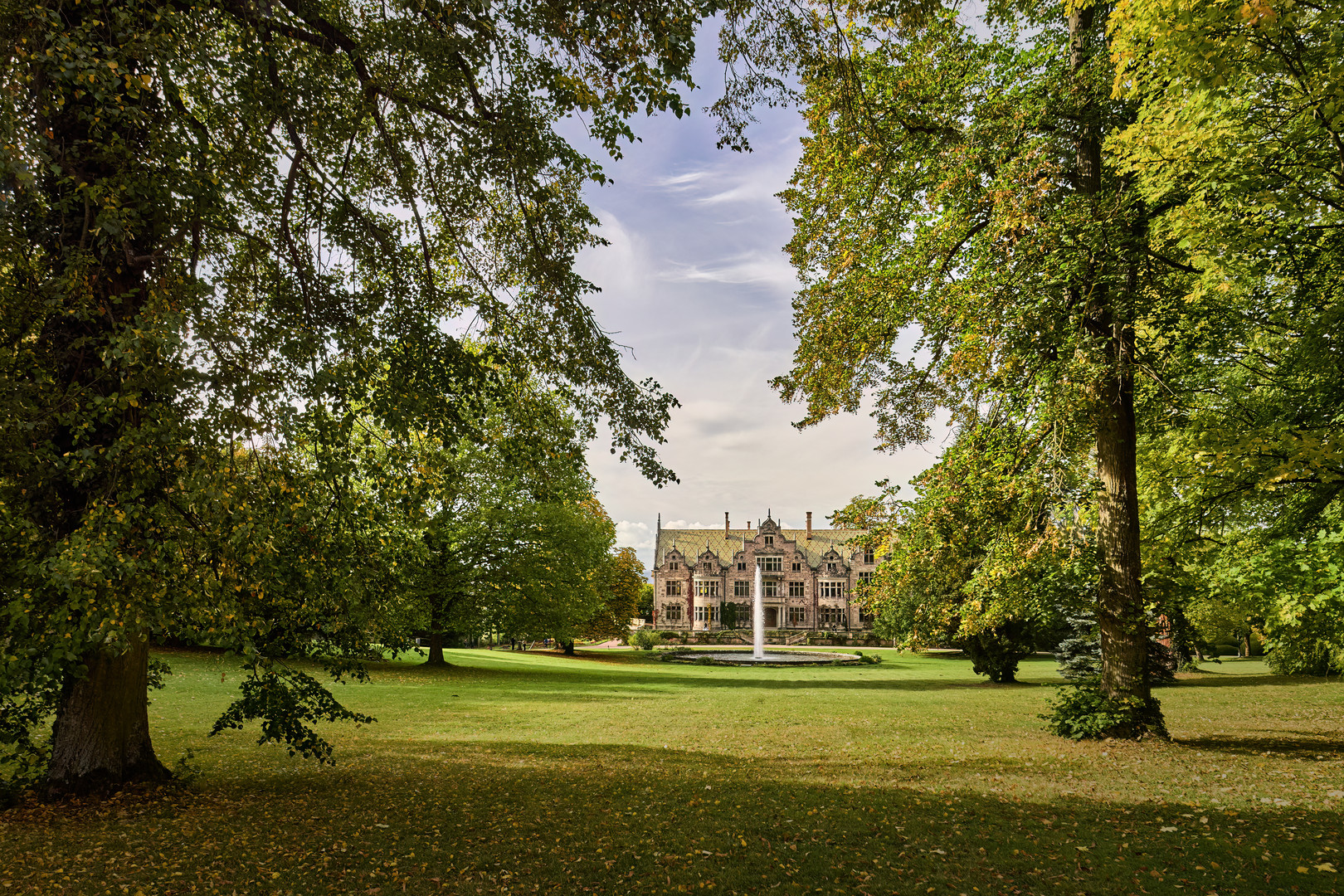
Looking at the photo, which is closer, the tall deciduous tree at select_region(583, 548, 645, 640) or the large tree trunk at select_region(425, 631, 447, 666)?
the large tree trunk at select_region(425, 631, 447, 666)

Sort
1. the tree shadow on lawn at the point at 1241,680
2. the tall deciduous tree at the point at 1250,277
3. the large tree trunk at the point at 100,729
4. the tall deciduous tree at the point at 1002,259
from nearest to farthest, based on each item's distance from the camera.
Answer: the tall deciduous tree at the point at 1250,277 → the large tree trunk at the point at 100,729 → the tall deciduous tree at the point at 1002,259 → the tree shadow on lawn at the point at 1241,680

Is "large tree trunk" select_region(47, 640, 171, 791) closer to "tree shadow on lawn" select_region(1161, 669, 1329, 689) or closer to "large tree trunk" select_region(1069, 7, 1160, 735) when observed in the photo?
"large tree trunk" select_region(1069, 7, 1160, 735)

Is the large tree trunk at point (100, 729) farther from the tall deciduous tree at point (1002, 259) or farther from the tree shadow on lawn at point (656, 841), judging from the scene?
the tall deciduous tree at point (1002, 259)

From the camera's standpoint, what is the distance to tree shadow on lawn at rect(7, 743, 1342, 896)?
5328mm

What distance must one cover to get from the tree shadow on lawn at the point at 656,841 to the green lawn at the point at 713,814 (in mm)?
30

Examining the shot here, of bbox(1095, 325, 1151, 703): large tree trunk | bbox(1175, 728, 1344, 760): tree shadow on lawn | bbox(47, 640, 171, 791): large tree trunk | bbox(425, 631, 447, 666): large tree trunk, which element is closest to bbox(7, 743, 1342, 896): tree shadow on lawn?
bbox(47, 640, 171, 791): large tree trunk

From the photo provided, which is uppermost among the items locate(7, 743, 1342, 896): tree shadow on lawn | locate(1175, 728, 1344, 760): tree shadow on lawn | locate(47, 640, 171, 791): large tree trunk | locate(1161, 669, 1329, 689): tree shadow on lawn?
locate(47, 640, 171, 791): large tree trunk

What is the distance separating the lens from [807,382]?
1147cm

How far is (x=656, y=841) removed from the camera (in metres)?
6.36

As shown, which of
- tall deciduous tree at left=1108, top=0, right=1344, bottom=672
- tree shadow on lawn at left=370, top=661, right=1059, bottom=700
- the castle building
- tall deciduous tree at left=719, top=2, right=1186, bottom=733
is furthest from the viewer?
the castle building

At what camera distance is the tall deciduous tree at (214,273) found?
4.62m

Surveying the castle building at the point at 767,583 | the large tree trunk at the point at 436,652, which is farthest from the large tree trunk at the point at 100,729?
the castle building at the point at 767,583

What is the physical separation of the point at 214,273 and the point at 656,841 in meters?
6.79

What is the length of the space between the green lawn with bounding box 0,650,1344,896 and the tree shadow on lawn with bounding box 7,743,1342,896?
3 centimetres
